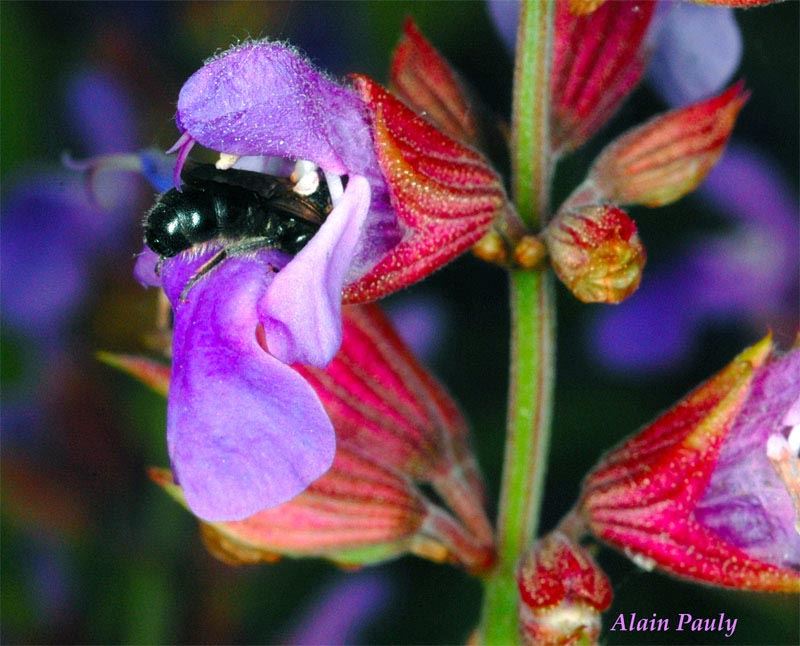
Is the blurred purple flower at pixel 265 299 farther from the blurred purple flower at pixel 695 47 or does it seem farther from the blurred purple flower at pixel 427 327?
the blurred purple flower at pixel 427 327

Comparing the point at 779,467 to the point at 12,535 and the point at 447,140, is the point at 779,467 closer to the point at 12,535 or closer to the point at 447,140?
the point at 447,140

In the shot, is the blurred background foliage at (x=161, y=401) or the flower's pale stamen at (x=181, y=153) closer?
the flower's pale stamen at (x=181, y=153)

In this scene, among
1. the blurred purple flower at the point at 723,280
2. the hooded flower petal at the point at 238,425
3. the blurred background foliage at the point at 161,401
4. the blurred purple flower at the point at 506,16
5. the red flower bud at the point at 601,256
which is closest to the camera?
the hooded flower petal at the point at 238,425

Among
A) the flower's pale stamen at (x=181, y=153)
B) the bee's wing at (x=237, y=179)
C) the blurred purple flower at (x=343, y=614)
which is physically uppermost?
the flower's pale stamen at (x=181, y=153)

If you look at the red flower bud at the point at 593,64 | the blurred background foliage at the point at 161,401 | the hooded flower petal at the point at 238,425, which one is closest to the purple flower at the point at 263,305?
the hooded flower petal at the point at 238,425

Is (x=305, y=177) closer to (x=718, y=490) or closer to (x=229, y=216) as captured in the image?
(x=229, y=216)

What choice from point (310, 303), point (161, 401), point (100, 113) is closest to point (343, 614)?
point (161, 401)

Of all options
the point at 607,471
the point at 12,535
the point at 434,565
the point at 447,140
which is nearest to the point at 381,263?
the point at 447,140
